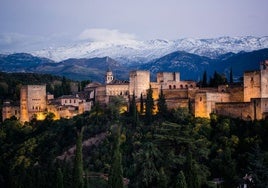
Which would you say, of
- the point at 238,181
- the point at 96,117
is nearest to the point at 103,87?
the point at 96,117

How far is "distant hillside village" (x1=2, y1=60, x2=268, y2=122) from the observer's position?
56.4 meters

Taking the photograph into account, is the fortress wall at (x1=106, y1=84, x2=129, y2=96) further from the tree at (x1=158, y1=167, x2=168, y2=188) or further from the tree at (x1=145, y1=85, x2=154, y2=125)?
the tree at (x1=158, y1=167, x2=168, y2=188)

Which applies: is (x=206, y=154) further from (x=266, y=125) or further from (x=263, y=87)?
(x=263, y=87)

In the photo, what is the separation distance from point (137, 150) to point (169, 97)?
38.2 ft

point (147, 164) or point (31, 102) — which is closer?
point (147, 164)

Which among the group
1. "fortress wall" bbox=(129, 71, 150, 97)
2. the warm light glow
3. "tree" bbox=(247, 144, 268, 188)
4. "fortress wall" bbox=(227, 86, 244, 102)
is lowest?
"tree" bbox=(247, 144, 268, 188)

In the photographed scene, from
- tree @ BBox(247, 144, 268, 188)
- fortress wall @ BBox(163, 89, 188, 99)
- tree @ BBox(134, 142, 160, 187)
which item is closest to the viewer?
tree @ BBox(247, 144, 268, 188)

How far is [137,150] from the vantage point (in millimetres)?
56188

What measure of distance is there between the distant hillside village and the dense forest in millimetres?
1414

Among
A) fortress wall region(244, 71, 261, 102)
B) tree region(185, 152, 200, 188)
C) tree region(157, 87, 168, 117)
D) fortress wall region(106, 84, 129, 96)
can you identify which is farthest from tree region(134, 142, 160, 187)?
fortress wall region(106, 84, 129, 96)

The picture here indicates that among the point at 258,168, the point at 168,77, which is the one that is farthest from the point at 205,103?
the point at 258,168

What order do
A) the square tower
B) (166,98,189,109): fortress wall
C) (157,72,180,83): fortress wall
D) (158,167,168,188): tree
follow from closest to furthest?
1. (158,167,168,188): tree
2. (166,98,189,109): fortress wall
3. (157,72,180,83): fortress wall
4. the square tower

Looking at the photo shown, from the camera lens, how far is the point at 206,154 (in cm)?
5022

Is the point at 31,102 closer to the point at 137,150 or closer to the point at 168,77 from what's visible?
the point at 168,77
